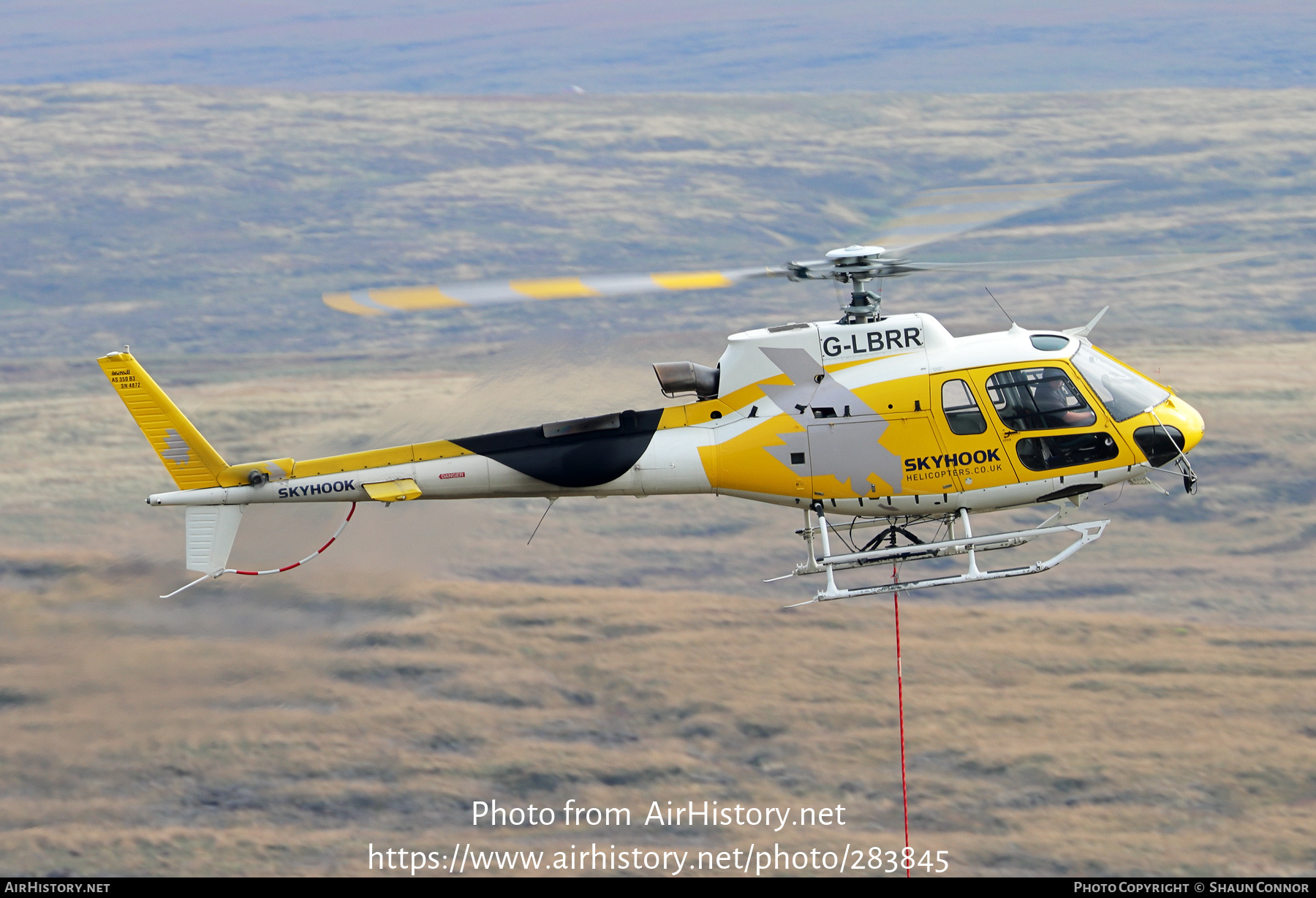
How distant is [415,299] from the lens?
18.1 metres

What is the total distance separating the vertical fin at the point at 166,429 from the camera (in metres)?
22.5

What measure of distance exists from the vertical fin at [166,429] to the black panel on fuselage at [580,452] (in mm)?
4575

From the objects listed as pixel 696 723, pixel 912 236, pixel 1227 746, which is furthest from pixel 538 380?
pixel 1227 746

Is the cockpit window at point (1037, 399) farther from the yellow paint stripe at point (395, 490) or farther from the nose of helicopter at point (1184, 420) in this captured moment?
the yellow paint stripe at point (395, 490)

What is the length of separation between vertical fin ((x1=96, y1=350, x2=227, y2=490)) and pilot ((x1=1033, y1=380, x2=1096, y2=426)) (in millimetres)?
12292

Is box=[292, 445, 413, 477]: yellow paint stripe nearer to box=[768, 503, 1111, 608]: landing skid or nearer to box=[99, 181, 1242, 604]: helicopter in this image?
box=[99, 181, 1242, 604]: helicopter

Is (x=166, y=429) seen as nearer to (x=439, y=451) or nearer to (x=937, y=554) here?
(x=439, y=451)

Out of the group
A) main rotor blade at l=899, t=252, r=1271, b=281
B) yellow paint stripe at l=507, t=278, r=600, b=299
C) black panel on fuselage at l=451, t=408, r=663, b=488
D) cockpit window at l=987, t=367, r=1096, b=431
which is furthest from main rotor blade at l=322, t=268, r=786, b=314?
cockpit window at l=987, t=367, r=1096, b=431

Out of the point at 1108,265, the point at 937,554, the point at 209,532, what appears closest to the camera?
the point at 1108,265

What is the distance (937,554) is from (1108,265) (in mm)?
4684

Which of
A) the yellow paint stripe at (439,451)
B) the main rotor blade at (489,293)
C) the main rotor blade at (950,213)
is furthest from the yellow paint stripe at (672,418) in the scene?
the main rotor blade at (950,213)

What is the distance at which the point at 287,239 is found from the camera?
17562cm

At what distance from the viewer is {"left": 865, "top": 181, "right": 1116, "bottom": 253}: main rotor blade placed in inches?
875

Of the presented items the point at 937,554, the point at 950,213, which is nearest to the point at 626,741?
the point at 937,554
